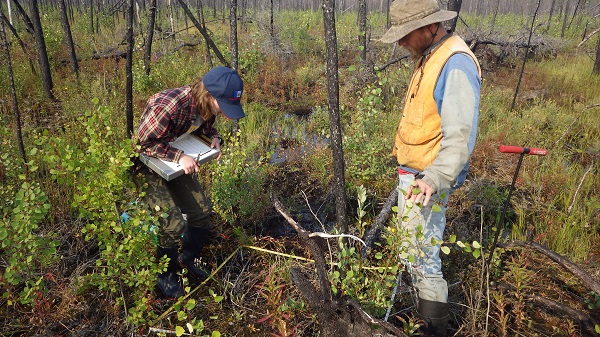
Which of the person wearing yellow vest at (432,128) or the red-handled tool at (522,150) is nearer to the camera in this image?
the person wearing yellow vest at (432,128)

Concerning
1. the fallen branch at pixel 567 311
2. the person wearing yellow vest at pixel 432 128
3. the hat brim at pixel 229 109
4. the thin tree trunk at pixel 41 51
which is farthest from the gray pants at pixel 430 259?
the thin tree trunk at pixel 41 51

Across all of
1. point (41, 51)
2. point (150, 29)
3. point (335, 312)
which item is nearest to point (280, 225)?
point (335, 312)

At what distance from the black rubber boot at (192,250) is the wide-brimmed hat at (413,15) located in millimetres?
2052

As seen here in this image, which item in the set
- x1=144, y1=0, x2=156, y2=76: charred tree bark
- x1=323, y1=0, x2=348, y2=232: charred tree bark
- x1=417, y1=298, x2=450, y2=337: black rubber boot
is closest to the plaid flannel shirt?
x1=323, y1=0, x2=348, y2=232: charred tree bark

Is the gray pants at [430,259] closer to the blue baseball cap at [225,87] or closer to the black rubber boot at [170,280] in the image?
the blue baseball cap at [225,87]

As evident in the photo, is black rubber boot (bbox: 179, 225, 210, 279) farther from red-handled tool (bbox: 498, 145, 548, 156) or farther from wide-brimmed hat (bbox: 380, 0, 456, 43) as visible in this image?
red-handled tool (bbox: 498, 145, 548, 156)

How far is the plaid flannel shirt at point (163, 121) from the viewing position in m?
2.36

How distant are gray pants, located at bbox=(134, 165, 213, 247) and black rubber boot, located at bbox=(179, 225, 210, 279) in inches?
2.3

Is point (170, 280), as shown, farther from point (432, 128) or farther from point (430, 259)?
point (432, 128)

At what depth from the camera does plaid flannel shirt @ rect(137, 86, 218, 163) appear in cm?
236

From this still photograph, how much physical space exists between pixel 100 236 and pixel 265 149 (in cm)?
363

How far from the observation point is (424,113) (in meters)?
1.98

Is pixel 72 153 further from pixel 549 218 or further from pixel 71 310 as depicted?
pixel 549 218

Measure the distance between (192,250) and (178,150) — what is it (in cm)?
93
